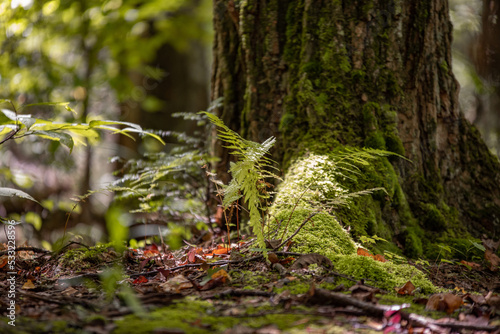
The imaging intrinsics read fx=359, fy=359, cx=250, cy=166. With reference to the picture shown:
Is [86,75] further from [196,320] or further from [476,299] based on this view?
[476,299]

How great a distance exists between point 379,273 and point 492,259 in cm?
150

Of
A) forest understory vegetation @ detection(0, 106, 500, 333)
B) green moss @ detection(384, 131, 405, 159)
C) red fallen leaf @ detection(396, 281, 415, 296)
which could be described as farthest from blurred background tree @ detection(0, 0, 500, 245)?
red fallen leaf @ detection(396, 281, 415, 296)

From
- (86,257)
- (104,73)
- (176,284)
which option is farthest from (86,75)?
(176,284)

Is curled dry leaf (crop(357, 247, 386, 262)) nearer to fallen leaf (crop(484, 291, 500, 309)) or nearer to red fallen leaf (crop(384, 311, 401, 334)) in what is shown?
fallen leaf (crop(484, 291, 500, 309))

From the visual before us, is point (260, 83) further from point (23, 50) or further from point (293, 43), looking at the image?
point (23, 50)

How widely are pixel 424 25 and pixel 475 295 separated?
2480 mm

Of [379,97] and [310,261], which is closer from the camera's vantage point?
[310,261]

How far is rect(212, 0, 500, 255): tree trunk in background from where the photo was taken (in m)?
3.14

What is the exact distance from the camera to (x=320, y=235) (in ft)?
7.78

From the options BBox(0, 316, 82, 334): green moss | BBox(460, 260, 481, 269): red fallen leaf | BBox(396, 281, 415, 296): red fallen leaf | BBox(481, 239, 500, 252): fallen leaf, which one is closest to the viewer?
BBox(0, 316, 82, 334): green moss

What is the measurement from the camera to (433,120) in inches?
135

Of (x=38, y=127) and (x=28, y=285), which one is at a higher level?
(x=38, y=127)

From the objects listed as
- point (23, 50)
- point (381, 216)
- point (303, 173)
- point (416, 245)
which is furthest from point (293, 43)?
point (23, 50)

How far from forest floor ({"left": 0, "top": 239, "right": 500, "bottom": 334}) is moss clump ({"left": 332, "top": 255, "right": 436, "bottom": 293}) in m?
0.07
